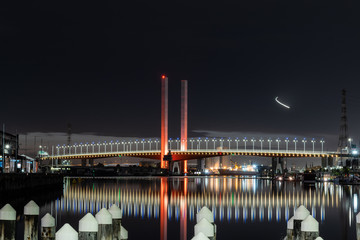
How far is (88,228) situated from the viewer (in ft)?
29.3

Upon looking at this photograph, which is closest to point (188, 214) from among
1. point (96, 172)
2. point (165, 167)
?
point (165, 167)

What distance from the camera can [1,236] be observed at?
10.1 metres

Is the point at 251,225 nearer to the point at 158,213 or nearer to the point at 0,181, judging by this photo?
the point at 158,213

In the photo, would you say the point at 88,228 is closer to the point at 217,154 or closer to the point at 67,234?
the point at 67,234

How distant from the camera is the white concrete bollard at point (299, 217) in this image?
10.9 metres

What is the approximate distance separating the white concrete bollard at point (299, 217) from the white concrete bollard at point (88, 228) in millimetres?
4043

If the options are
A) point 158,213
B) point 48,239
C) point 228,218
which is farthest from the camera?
point 158,213

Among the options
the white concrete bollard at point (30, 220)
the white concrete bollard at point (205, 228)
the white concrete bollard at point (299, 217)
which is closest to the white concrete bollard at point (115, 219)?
the white concrete bollard at point (30, 220)

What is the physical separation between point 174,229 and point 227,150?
12420cm

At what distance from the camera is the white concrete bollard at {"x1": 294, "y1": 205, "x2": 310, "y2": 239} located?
1090 cm

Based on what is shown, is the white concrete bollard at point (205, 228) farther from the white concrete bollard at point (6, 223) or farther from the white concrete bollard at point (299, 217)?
the white concrete bollard at point (6, 223)

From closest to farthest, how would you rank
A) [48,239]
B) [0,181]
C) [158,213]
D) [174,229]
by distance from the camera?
[48,239] < [174,229] < [158,213] < [0,181]

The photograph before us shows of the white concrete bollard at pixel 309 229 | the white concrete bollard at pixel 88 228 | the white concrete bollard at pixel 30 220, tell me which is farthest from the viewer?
the white concrete bollard at pixel 30 220

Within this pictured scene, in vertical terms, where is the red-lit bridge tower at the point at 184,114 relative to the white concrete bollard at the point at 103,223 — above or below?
above
